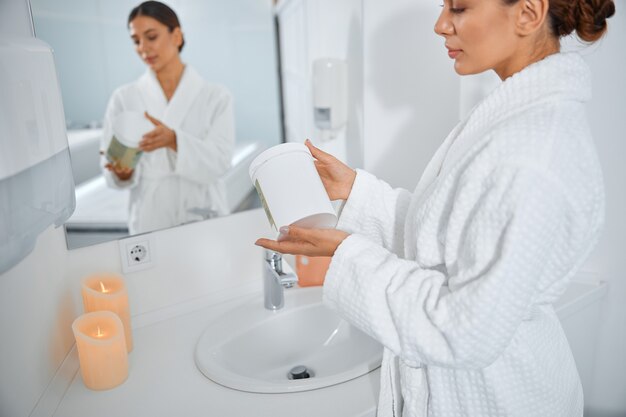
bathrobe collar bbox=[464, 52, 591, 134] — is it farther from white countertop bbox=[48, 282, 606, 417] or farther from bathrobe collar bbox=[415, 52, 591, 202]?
white countertop bbox=[48, 282, 606, 417]

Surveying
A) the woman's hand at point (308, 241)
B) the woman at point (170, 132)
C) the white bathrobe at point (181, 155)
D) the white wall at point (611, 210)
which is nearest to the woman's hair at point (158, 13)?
the woman at point (170, 132)

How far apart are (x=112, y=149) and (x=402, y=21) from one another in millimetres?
791

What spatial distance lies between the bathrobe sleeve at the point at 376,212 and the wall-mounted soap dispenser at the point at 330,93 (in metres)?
0.43

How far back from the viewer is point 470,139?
77 cm

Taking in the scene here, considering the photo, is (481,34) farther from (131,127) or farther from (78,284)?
(78,284)

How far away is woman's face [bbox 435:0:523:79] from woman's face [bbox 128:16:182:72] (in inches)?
25.5

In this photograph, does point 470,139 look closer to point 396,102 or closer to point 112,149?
point 396,102

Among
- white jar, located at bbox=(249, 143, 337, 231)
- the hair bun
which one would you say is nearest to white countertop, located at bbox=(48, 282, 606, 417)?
white jar, located at bbox=(249, 143, 337, 231)

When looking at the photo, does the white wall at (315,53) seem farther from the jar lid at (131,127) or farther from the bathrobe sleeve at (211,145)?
the jar lid at (131,127)

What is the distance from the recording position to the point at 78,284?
3.77ft

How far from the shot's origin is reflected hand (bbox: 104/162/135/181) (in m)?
1.13

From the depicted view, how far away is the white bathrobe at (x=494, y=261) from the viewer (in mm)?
633

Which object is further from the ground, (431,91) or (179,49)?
(179,49)

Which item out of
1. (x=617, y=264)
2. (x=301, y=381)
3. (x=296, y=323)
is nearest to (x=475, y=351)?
(x=301, y=381)
